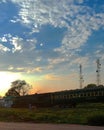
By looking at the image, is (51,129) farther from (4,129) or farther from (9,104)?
(9,104)

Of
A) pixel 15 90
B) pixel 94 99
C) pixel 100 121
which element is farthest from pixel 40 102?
pixel 15 90

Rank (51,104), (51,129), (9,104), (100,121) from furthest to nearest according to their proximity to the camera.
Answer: (9,104), (51,104), (100,121), (51,129)

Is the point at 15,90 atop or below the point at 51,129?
atop

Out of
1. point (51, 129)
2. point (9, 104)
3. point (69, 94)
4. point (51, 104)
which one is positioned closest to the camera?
point (51, 129)

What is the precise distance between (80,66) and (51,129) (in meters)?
80.3

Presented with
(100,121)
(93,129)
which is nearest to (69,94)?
(100,121)

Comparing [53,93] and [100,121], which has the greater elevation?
[53,93]

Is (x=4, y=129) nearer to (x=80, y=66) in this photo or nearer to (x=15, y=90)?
(x=80, y=66)

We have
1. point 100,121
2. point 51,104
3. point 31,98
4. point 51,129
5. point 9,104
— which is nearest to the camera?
point 51,129

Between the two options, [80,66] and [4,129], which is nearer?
[4,129]

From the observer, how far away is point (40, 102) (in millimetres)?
81438

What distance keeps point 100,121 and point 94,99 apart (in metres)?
44.0

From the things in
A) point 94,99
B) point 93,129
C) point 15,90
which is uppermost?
point 15,90

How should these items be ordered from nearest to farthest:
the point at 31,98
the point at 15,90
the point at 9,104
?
1. the point at 31,98
2. the point at 9,104
3. the point at 15,90
